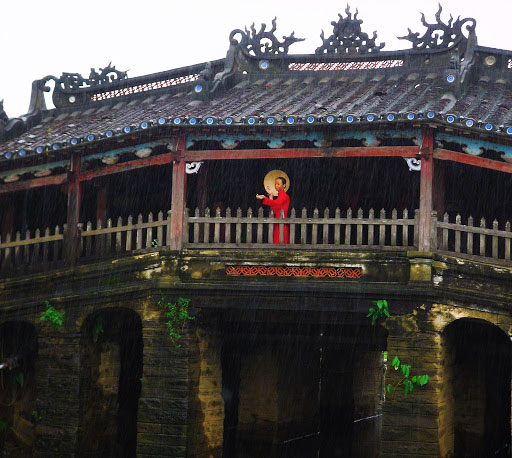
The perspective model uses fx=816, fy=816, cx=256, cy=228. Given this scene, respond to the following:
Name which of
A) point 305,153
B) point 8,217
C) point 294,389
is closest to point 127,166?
point 305,153

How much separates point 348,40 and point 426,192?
18.0ft

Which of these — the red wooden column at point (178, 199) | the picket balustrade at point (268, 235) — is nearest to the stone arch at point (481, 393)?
the picket balustrade at point (268, 235)

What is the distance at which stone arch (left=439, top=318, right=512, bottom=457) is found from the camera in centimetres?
1463

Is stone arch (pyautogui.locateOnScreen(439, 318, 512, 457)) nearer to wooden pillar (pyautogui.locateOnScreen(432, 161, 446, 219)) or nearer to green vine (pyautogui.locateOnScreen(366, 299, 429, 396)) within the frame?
wooden pillar (pyautogui.locateOnScreen(432, 161, 446, 219))

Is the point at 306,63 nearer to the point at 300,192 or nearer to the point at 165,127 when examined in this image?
the point at 300,192

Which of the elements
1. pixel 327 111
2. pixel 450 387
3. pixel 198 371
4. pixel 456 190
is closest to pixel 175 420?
pixel 198 371

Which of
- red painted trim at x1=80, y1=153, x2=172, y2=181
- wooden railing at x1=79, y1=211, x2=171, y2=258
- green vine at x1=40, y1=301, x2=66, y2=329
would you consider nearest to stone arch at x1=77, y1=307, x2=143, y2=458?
green vine at x1=40, y1=301, x2=66, y2=329

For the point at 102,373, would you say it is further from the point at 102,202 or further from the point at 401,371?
the point at 401,371

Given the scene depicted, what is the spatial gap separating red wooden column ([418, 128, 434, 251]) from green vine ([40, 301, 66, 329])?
645cm

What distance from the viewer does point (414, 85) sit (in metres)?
15.5

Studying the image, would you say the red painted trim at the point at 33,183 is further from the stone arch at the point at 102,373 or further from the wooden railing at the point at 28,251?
the stone arch at the point at 102,373

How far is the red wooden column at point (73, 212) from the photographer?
14828 millimetres

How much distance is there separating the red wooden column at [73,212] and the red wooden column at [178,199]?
227 cm

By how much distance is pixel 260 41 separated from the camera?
1736 centimetres
